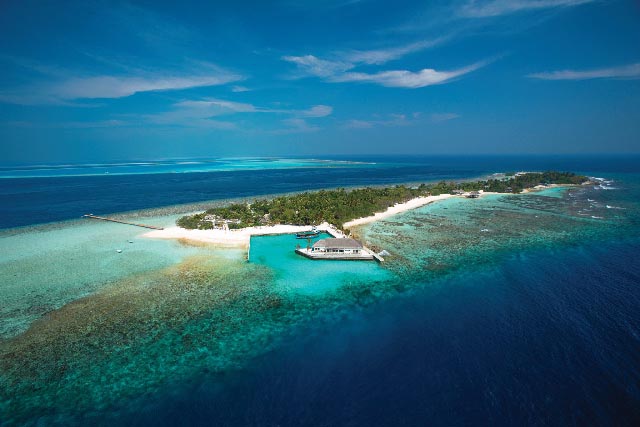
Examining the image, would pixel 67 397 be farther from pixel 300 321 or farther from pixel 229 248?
pixel 229 248

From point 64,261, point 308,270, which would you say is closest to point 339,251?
point 308,270

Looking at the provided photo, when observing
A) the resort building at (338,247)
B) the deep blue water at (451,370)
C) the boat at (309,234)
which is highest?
the resort building at (338,247)

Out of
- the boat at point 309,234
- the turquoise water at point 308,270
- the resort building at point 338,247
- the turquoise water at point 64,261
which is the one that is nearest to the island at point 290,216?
the boat at point 309,234

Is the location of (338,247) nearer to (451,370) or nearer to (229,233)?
(229,233)

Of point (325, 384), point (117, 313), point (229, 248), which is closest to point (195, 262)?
point (229, 248)

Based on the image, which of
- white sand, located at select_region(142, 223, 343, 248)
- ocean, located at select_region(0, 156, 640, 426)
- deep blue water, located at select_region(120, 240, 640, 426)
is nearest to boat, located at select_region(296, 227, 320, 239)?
white sand, located at select_region(142, 223, 343, 248)

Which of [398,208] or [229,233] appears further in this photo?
[398,208]

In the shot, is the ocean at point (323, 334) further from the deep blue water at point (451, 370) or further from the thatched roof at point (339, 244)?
the thatched roof at point (339, 244)

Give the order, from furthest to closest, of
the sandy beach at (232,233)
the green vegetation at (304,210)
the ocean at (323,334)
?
1. the green vegetation at (304,210)
2. the sandy beach at (232,233)
3. the ocean at (323,334)

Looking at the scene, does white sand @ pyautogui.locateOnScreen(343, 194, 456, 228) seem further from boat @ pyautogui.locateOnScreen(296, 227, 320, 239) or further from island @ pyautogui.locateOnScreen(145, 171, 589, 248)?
boat @ pyautogui.locateOnScreen(296, 227, 320, 239)
